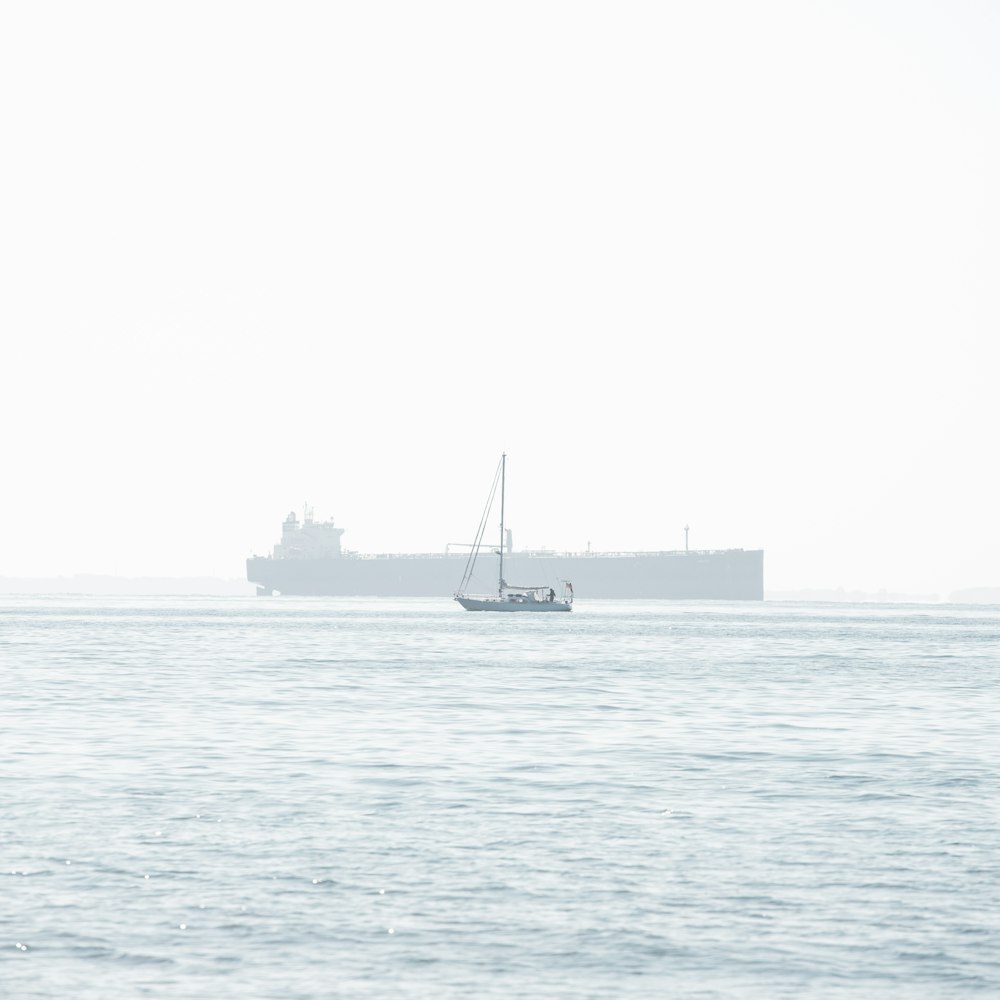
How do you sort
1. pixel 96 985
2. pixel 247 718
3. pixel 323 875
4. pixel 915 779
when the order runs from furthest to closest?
pixel 247 718
pixel 915 779
pixel 323 875
pixel 96 985

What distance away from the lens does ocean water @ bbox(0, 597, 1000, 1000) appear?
1238 cm

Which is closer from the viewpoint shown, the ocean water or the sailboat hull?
the ocean water

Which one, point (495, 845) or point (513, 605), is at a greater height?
point (513, 605)

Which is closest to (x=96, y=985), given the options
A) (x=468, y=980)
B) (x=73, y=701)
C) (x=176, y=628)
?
(x=468, y=980)

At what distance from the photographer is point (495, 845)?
689 inches

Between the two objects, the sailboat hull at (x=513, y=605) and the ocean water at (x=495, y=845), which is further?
the sailboat hull at (x=513, y=605)

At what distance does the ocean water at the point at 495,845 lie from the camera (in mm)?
12383

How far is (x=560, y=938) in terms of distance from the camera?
13.2 meters

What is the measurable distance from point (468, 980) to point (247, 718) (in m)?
21.6

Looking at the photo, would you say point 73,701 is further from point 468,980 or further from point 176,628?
point 176,628

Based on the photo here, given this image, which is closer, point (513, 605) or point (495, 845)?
point (495, 845)

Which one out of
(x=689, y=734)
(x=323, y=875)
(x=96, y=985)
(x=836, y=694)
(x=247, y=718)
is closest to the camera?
(x=96, y=985)

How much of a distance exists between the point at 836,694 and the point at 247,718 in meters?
17.1

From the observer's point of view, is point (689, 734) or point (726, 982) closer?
point (726, 982)
